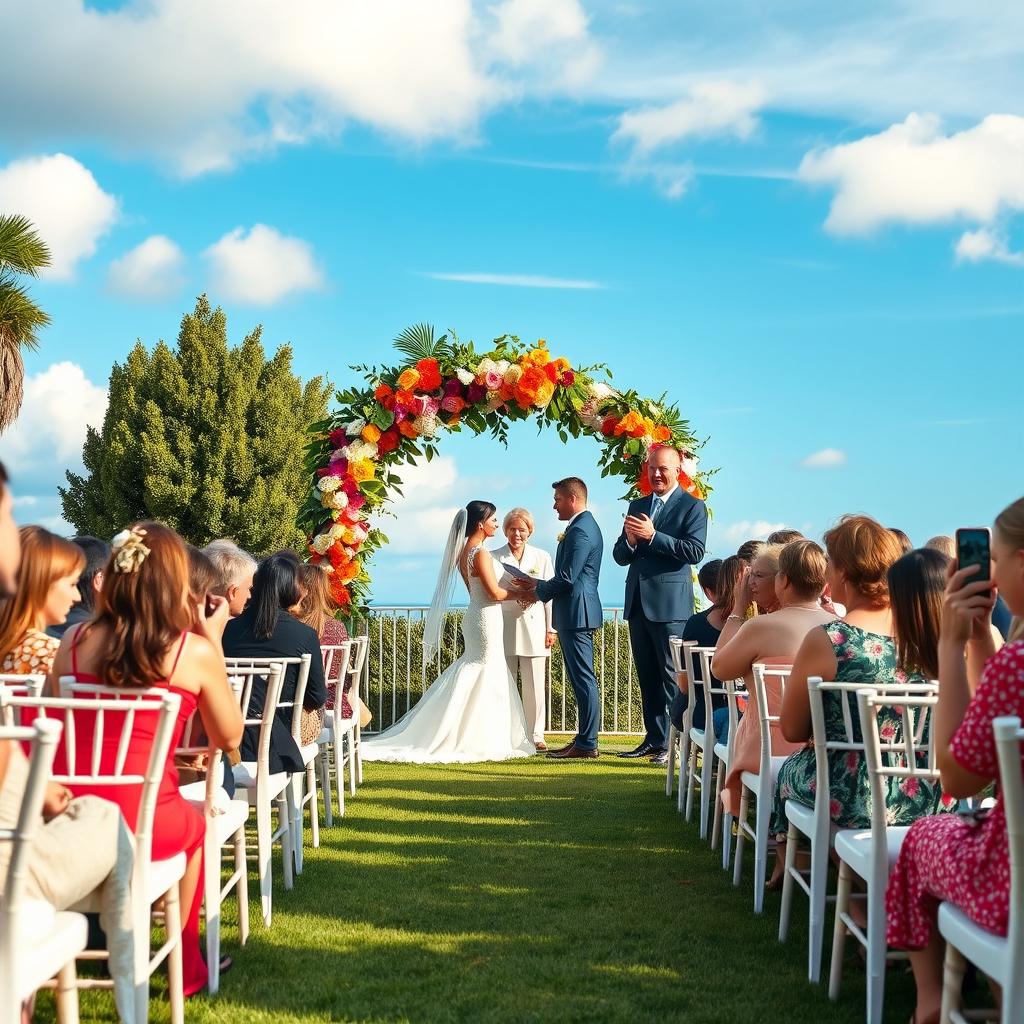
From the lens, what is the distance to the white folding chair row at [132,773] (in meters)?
3.01

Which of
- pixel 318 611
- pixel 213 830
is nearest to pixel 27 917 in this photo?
pixel 213 830

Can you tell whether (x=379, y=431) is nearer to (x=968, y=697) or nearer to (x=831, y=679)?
(x=831, y=679)

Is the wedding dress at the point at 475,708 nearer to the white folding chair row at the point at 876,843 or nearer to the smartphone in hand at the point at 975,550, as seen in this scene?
the white folding chair row at the point at 876,843

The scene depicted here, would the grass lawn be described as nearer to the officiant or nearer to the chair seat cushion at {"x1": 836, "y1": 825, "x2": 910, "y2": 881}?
the chair seat cushion at {"x1": 836, "y1": 825, "x2": 910, "y2": 881}

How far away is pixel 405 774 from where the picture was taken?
9.69 meters

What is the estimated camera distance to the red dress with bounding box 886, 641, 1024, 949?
2564 mm

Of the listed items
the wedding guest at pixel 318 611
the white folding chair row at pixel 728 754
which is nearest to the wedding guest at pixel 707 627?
the white folding chair row at pixel 728 754

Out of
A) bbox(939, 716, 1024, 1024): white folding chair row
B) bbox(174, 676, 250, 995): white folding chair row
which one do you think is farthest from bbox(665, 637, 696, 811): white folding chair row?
bbox(939, 716, 1024, 1024): white folding chair row

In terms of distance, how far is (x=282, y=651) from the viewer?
584 cm

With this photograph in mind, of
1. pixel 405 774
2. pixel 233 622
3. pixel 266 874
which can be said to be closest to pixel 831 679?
pixel 266 874

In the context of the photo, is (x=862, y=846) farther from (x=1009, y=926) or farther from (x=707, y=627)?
(x=707, y=627)

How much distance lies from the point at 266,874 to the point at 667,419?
22.6 feet

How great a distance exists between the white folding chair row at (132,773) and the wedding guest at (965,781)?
6.12 feet

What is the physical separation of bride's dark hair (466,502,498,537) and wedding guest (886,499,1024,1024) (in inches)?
306
